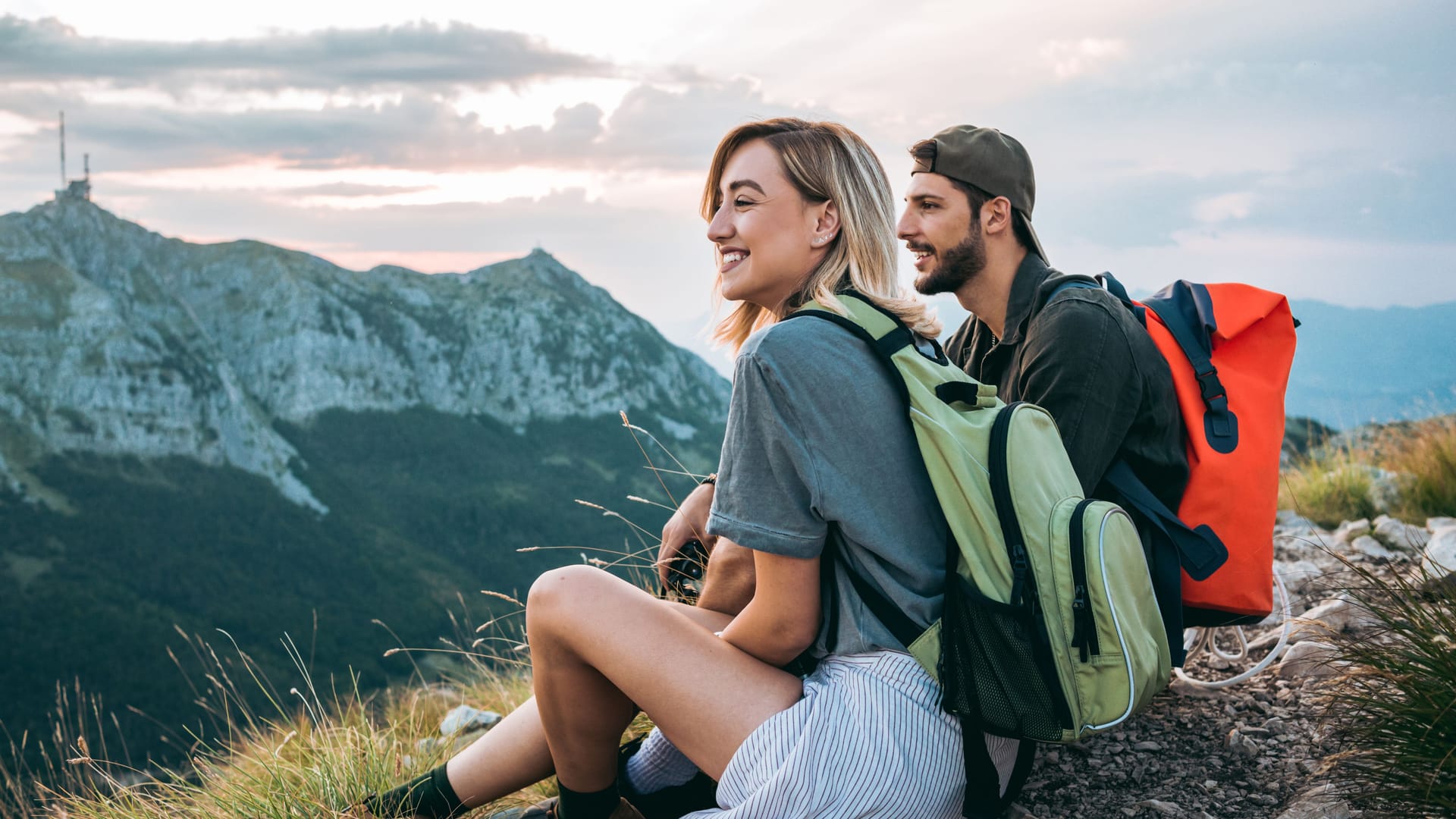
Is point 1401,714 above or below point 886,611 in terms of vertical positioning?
below

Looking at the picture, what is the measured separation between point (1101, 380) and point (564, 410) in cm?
14818

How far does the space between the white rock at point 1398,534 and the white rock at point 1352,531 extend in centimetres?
8

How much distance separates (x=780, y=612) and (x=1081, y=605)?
0.61 metres

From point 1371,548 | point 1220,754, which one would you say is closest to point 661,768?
point 1220,754

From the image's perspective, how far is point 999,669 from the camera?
A: 189 cm

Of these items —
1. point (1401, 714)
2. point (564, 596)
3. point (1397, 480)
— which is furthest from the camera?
point (1397, 480)

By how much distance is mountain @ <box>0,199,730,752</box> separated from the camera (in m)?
85.1

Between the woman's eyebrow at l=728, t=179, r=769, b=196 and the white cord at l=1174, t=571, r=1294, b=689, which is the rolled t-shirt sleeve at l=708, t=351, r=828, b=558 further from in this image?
the white cord at l=1174, t=571, r=1294, b=689

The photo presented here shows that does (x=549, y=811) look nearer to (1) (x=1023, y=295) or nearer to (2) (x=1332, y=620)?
(1) (x=1023, y=295)

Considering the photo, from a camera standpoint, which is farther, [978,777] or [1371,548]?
[1371,548]

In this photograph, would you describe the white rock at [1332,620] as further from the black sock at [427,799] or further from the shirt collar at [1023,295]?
the black sock at [427,799]

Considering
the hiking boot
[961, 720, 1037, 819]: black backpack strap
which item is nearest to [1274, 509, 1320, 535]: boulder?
[961, 720, 1037, 819]: black backpack strap

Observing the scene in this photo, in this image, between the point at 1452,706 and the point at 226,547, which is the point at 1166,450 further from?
the point at 226,547

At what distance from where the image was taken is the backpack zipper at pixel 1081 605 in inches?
72.6
